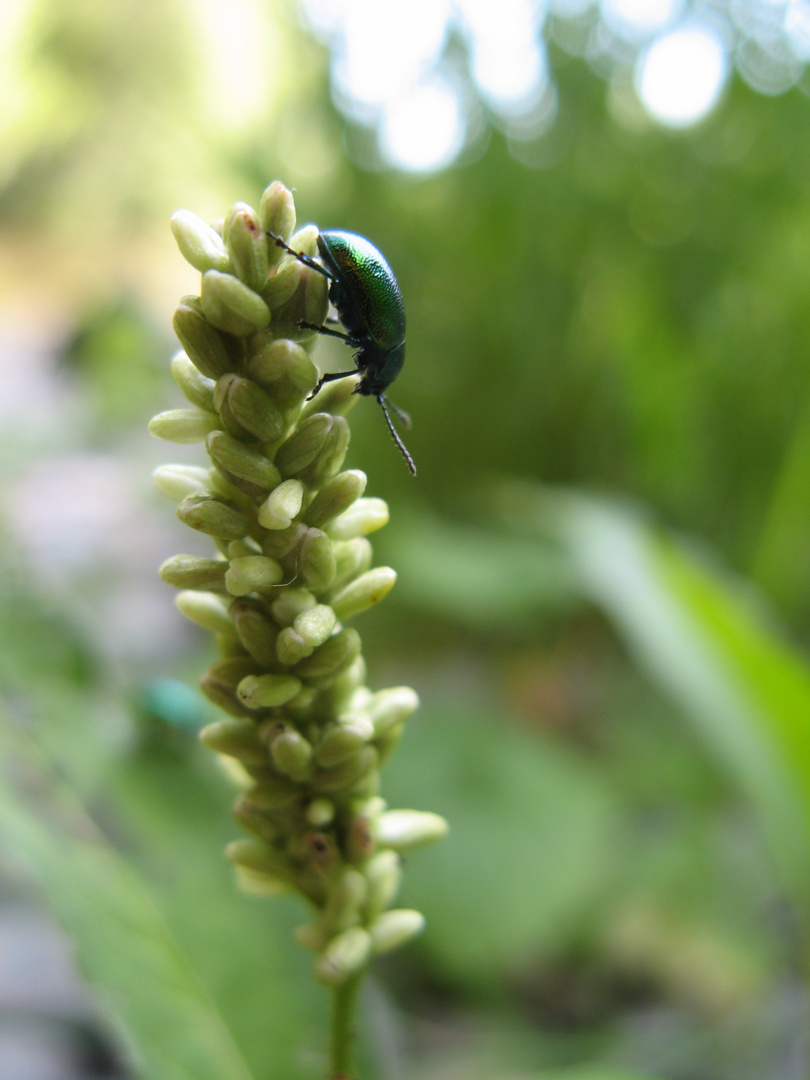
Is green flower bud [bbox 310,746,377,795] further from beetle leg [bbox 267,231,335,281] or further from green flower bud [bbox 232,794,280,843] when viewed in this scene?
beetle leg [bbox 267,231,335,281]

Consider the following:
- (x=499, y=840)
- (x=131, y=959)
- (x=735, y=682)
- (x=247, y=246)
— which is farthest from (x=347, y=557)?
(x=499, y=840)

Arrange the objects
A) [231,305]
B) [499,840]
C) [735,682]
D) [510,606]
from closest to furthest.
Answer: [231,305] < [735,682] < [499,840] < [510,606]

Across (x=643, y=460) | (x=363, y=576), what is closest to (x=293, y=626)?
(x=363, y=576)

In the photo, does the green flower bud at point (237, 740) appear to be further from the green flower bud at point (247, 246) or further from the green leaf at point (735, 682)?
the green leaf at point (735, 682)

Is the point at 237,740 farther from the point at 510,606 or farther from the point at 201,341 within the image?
the point at 510,606

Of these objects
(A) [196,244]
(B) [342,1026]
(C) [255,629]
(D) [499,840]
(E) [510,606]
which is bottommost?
(B) [342,1026]

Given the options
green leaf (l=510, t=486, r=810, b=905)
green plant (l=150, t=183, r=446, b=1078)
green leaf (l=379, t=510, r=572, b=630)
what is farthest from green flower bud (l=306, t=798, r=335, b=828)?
green leaf (l=379, t=510, r=572, b=630)
